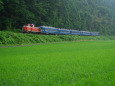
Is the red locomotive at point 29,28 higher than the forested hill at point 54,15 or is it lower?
lower

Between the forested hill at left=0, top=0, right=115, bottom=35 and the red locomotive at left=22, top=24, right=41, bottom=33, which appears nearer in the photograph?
the red locomotive at left=22, top=24, right=41, bottom=33

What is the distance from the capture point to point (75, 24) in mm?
57844

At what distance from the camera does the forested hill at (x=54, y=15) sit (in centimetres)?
3000

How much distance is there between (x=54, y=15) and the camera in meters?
46.2

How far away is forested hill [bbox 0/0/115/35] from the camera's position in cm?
3000

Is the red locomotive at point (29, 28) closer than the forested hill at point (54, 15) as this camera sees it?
Yes

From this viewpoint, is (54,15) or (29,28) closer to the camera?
(29,28)

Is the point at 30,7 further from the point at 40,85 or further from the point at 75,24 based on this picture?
the point at 40,85

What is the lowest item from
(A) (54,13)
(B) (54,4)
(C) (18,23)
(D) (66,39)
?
(D) (66,39)

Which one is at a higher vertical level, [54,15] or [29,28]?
[54,15]

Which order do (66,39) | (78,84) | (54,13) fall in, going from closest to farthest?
(78,84) → (66,39) → (54,13)

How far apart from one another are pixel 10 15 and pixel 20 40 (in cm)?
1392

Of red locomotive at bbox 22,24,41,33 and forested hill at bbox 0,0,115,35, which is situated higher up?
forested hill at bbox 0,0,115,35

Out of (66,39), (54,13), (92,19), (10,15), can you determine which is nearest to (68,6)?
(54,13)
